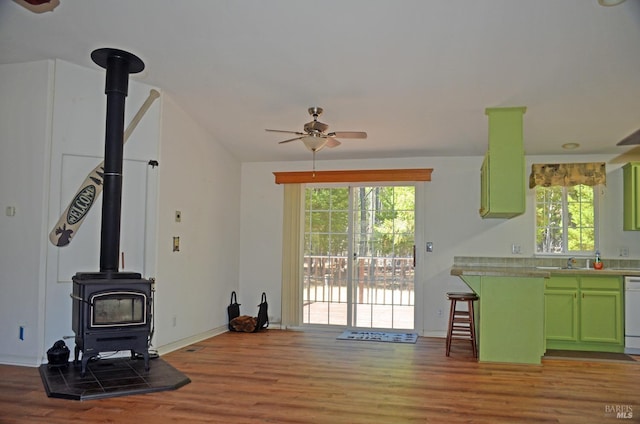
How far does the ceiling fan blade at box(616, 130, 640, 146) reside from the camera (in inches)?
236

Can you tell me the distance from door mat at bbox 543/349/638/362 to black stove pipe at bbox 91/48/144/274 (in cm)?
451

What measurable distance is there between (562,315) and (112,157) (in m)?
5.07

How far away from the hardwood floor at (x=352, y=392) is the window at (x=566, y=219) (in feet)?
5.58

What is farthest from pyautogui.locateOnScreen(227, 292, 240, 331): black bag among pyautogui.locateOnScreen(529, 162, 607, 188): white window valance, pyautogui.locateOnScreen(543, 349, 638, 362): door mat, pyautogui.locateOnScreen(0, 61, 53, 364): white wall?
pyautogui.locateOnScreen(529, 162, 607, 188): white window valance

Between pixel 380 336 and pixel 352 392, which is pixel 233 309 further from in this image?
pixel 352 392

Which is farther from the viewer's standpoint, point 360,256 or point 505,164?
point 360,256

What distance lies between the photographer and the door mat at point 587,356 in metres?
5.55

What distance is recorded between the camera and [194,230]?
639cm

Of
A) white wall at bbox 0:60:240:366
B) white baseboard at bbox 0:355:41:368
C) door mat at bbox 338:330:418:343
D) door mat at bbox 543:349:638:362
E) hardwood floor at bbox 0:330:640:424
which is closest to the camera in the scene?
hardwood floor at bbox 0:330:640:424

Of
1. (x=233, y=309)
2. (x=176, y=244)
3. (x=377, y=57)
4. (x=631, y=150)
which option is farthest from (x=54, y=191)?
(x=631, y=150)

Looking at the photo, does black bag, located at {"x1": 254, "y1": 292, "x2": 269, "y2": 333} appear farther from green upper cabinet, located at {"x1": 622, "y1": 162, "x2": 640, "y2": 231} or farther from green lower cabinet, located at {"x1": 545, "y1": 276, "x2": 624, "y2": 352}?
green upper cabinet, located at {"x1": 622, "y1": 162, "x2": 640, "y2": 231}

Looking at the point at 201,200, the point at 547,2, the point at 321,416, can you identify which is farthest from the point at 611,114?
the point at 201,200

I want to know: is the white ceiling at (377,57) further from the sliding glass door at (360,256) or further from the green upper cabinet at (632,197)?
the sliding glass door at (360,256)

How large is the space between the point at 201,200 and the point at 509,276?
3693mm
